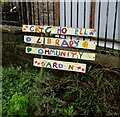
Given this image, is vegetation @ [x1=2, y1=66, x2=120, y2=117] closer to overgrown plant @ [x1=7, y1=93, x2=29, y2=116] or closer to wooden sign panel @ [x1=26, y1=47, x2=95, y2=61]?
overgrown plant @ [x1=7, y1=93, x2=29, y2=116]

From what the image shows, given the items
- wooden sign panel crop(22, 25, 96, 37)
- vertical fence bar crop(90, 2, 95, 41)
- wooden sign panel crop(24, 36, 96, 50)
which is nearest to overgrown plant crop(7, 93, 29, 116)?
wooden sign panel crop(24, 36, 96, 50)

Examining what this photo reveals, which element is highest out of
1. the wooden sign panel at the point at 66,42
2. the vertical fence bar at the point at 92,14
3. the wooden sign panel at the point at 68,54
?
the vertical fence bar at the point at 92,14

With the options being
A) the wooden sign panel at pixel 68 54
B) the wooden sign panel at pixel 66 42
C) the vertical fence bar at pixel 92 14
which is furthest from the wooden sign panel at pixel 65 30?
the vertical fence bar at pixel 92 14

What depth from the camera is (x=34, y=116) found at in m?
2.73

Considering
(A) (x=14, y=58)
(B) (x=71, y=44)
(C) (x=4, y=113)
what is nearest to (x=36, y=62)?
(B) (x=71, y=44)

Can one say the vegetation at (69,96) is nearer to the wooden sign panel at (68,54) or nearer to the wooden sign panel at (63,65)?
the wooden sign panel at (63,65)

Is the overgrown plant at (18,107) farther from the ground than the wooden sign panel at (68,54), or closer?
closer

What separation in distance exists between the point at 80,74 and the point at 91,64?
30 cm

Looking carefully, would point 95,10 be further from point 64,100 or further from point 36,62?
point 64,100

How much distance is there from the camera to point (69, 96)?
290 centimetres

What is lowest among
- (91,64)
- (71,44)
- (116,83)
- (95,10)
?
(116,83)

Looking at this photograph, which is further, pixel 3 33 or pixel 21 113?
pixel 3 33

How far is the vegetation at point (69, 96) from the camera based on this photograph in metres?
2.66

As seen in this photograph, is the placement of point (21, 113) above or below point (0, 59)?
below
